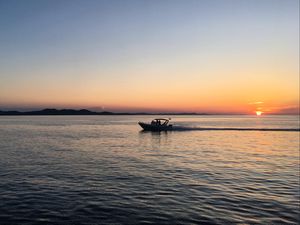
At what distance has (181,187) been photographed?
2070cm

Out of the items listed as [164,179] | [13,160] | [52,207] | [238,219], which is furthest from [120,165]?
[238,219]

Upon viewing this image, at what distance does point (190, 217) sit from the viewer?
14.5m

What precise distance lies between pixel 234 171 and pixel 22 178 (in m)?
18.7

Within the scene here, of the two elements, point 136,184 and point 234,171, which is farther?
point 234,171

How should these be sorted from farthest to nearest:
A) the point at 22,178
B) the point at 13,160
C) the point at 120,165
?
the point at 13,160 < the point at 120,165 < the point at 22,178

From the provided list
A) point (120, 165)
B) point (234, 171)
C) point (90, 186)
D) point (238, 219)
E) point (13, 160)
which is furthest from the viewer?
point (13, 160)

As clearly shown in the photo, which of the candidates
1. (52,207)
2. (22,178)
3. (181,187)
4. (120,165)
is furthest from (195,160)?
(52,207)

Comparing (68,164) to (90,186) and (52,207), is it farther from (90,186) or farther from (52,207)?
(52,207)

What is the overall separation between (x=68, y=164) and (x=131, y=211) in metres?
16.7

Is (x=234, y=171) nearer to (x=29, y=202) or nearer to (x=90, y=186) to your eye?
(x=90, y=186)

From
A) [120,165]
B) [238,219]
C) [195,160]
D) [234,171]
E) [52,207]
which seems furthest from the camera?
[195,160]

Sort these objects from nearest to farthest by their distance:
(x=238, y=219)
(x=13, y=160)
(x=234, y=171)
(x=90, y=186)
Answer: (x=238, y=219), (x=90, y=186), (x=234, y=171), (x=13, y=160)

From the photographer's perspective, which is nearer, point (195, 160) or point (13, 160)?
point (13, 160)

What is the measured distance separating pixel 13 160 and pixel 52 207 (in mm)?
18967
